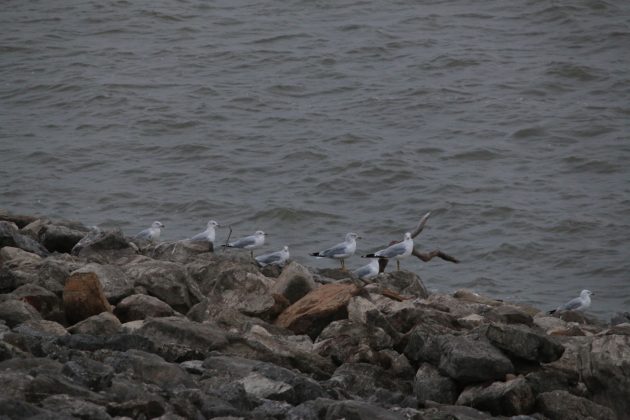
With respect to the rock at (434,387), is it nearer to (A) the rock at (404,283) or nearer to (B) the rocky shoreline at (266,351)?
(B) the rocky shoreline at (266,351)

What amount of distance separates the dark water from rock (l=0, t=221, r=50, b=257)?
580cm

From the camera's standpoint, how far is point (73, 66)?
29.6 metres

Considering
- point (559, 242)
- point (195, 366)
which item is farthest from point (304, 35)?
point (195, 366)

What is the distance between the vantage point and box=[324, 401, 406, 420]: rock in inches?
270

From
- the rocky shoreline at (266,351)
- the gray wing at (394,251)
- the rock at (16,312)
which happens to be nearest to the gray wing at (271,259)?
the gray wing at (394,251)

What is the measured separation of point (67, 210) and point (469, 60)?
11.6 meters

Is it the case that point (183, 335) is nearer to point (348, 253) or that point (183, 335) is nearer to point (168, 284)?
point (168, 284)

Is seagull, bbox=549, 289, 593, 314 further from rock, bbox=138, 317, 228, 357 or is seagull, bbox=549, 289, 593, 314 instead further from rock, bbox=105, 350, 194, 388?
rock, bbox=105, 350, 194, 388

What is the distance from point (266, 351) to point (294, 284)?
2.05 meters

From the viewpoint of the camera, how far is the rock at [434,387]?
27.4 ft

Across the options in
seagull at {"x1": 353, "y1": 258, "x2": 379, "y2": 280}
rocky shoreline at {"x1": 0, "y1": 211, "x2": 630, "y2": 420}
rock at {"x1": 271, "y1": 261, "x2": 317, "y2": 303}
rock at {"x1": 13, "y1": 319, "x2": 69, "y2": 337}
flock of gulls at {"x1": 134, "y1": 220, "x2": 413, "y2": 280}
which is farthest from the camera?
flock of gulls at {"x1": 134, "y1": 220, "x2": 413, "y2": 280}

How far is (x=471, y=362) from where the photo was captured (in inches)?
328

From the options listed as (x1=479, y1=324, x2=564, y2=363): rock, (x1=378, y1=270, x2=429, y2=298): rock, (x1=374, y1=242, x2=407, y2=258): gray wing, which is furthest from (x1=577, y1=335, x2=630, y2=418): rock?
(x1=374, y1=242, x2=407, y2=258): gray wing

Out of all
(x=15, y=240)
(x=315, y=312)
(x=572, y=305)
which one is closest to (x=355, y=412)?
(x=315, y=312)
